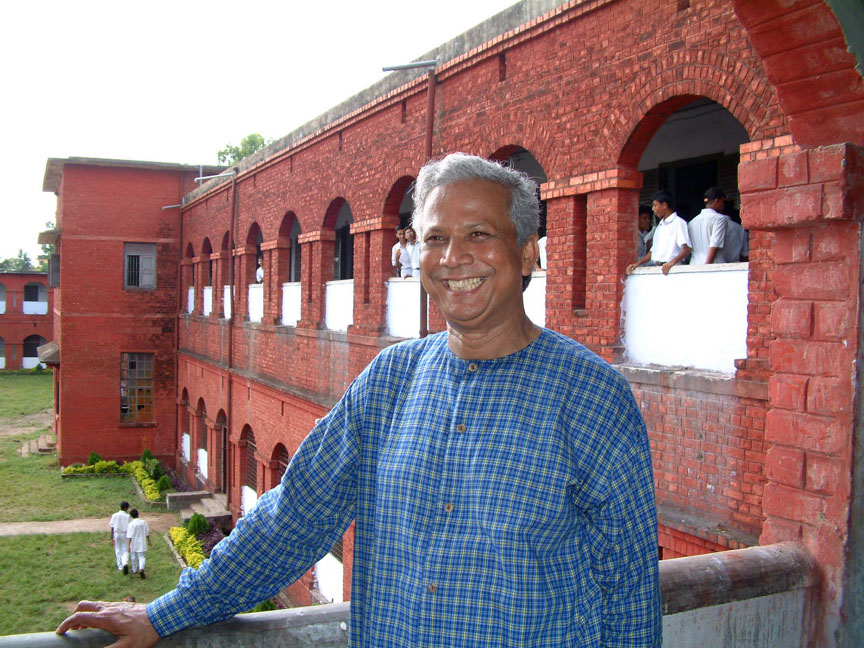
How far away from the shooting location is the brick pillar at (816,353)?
3154 mm

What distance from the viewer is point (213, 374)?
18766 millimetres

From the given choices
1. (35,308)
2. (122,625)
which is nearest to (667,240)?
(122,625)

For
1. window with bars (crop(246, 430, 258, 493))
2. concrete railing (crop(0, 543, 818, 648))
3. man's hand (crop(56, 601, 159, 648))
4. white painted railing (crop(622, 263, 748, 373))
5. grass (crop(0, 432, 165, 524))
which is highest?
white painted railing (crop(622, 263, 748, 373))

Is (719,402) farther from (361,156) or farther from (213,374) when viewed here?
(213,374)

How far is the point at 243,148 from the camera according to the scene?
44.1m

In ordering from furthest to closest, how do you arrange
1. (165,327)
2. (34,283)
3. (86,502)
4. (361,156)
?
(34,283) → (165,327) → (86,502) → (361,156)

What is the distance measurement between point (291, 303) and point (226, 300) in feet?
16.3

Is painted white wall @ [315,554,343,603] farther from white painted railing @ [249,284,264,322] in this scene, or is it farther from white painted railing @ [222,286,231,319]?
white painted railing @ [222,286,231,319]

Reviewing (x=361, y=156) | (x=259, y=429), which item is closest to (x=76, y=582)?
(x=259, y=429)

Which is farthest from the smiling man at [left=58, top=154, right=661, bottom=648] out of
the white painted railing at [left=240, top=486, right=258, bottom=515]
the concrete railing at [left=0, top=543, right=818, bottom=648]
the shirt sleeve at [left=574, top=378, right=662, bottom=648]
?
the white painted railing at [left=240, top=486, right=258, bottom=515]

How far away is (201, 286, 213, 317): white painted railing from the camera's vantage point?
1964 centimetres

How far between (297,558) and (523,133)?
6042 mm

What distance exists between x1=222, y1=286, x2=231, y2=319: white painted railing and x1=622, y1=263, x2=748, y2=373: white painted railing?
43.1ft

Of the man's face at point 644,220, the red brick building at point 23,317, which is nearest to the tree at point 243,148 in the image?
the red brick building at point 23,317
